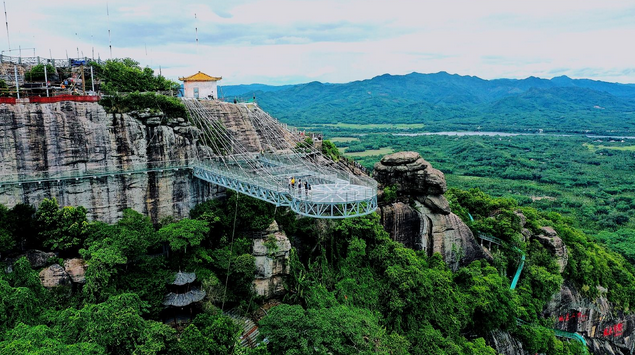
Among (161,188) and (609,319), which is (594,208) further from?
(161,188)

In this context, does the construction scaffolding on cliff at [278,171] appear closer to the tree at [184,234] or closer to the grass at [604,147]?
the tree at [184,234]

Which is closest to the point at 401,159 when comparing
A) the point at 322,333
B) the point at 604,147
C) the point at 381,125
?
the point at 322,333

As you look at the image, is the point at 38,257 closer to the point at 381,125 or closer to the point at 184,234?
the point at 184,234

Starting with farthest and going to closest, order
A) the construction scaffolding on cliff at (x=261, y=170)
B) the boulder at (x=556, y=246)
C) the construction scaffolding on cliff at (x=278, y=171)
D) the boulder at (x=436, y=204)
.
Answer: the boulder at (x=556, y=246) < the boulder at (x=436, y=204) < the construction scaffolding on cliff at (x=261, y=170) < the construction scaffolding on cliff at (x=278, y=171)

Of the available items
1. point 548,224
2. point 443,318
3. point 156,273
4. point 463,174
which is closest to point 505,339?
point 443,318

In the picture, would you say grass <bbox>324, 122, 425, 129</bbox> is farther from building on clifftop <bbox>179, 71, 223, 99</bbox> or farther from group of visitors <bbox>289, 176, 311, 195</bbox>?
group of visitors <bbox>289, 176, 311, 195</bbox>

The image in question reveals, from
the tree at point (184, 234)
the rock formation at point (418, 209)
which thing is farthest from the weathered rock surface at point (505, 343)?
the tree at point (184, 234)
